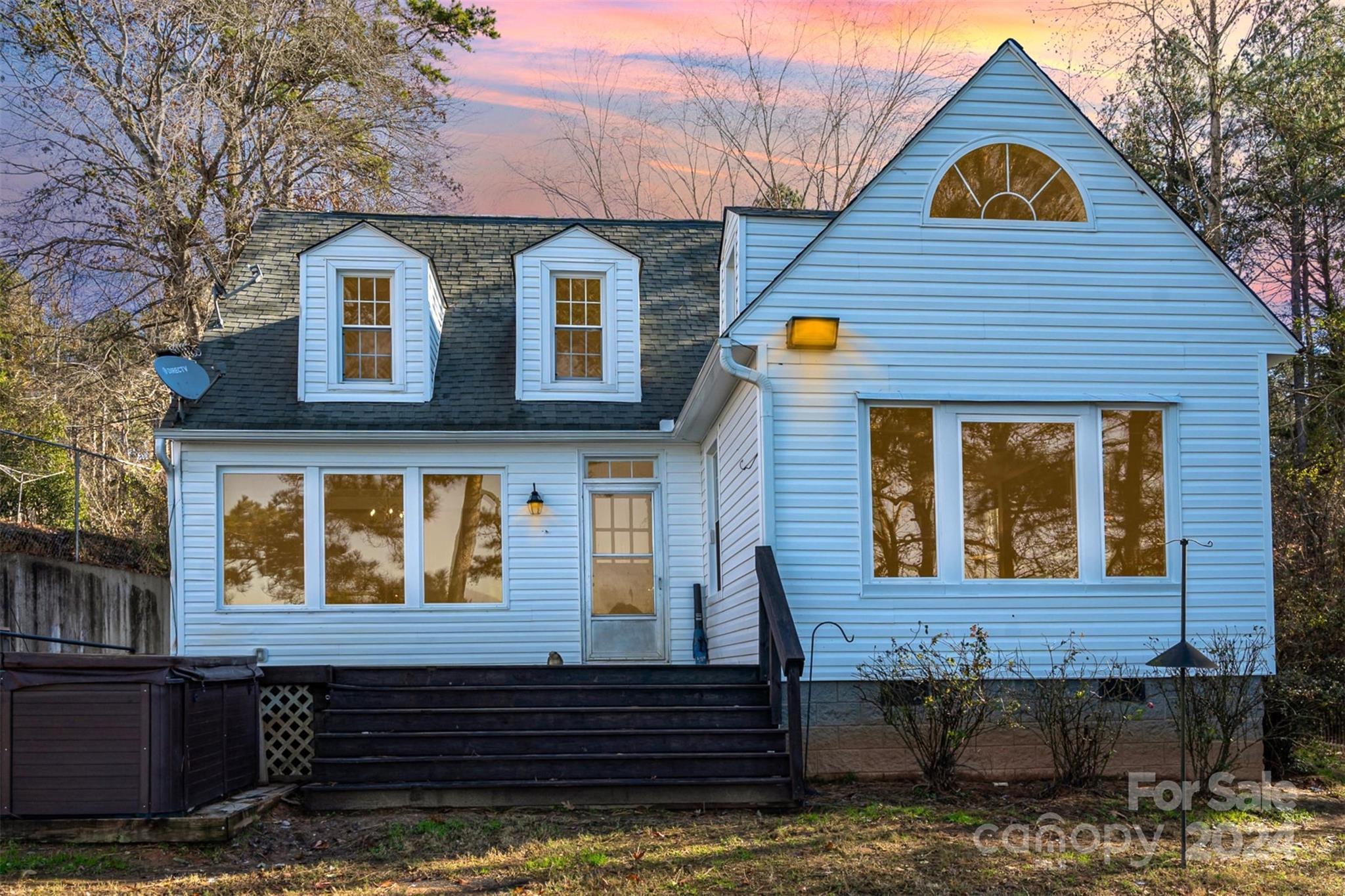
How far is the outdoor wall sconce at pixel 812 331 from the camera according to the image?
8.70 meters

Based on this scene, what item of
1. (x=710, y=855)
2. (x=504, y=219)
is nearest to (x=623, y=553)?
(x=504, y=219)

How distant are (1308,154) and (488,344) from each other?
12.3 meters

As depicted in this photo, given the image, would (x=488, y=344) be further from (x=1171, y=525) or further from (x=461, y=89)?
(x=461, y=89)

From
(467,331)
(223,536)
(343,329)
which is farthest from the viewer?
(467,331)

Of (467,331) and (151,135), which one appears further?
(151,135)

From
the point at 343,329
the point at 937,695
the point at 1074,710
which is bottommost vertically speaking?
the point at 1074,710

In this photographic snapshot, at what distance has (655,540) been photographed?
473 inches

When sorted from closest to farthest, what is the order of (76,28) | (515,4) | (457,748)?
(457,748), (76,28), (515,4)

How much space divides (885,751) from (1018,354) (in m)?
3.21

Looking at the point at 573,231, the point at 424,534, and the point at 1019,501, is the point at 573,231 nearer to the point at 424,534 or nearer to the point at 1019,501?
the point at 424,534

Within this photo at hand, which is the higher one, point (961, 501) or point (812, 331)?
point (812, 331)

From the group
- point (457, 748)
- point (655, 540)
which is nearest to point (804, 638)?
point (457, 748)

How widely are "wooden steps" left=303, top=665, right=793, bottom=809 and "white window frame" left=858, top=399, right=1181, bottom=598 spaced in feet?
5.04

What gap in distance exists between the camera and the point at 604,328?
1234 centimetres
